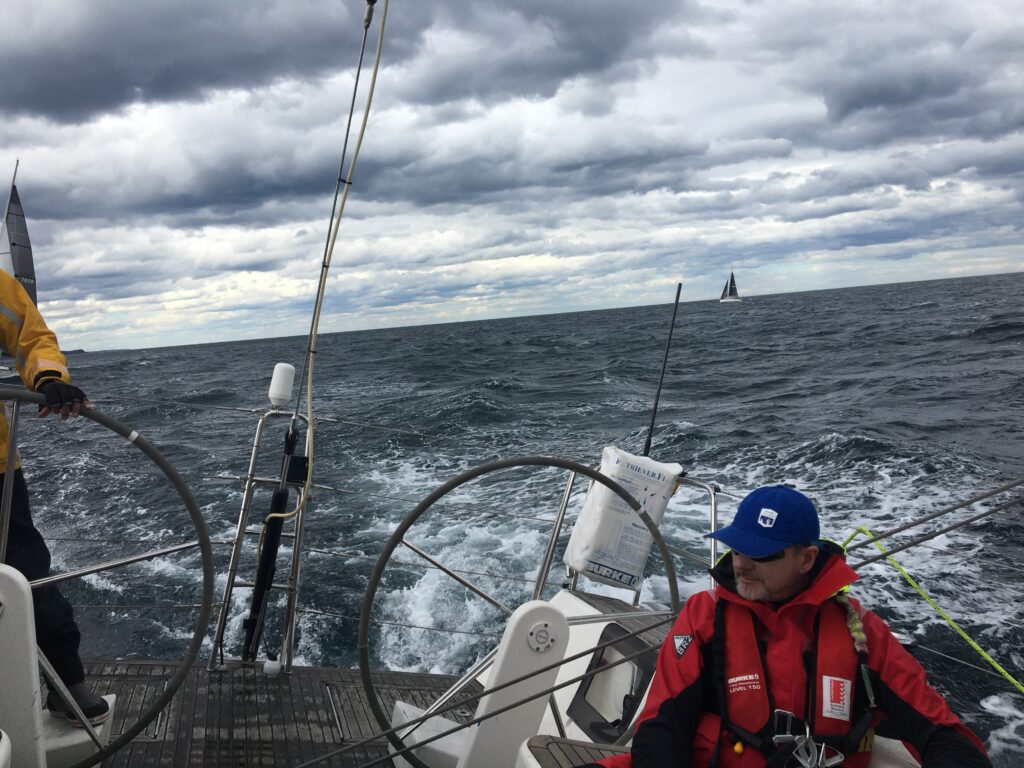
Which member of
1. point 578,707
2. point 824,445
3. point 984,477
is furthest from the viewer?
point 824,445

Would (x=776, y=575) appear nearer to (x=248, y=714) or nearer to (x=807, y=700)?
(x=807, y=700)

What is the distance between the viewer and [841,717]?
1652mm

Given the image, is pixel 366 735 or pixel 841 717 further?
pixel 366 735

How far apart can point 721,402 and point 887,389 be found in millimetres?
2704

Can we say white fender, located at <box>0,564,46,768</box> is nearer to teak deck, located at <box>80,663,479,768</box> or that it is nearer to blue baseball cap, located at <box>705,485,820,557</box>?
teak deck, located at <box>80,663,479,768</box>

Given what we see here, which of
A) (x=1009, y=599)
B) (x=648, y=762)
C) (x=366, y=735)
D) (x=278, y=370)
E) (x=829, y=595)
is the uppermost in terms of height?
(x=278, y=370)

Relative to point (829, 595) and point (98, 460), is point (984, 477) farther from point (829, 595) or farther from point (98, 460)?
point (98, 460)

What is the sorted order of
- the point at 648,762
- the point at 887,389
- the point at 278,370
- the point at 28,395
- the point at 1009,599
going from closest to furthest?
the point at 648,762 → the point at 28,395 → the point at 278,370 → the point at 1009,599 → the point at 887,389

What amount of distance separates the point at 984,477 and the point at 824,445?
1.86 metres

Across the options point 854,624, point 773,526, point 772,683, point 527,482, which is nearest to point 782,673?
point 772,683

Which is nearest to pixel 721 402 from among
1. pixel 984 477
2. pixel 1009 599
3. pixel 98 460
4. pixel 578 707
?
pixel 984 477

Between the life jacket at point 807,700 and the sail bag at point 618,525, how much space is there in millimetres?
888

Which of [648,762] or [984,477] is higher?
[648,762]

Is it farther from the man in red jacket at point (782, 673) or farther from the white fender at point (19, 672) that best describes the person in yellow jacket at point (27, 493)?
the man in red jacket at point (782, 673)
